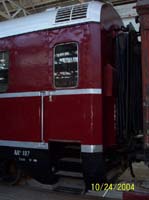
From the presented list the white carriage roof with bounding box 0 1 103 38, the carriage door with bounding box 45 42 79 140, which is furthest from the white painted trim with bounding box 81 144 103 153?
the white carriage roof with bounding box 0 1 103 38

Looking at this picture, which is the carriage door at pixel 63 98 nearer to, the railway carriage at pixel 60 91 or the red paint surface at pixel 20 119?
the railway carriage at pixel 60 91

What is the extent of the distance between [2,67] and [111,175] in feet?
8.52

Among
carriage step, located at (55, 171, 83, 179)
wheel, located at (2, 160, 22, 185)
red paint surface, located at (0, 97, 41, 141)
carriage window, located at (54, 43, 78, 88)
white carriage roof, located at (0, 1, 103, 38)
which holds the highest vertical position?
white carriage roof, located at (0, 1, 103, 38)

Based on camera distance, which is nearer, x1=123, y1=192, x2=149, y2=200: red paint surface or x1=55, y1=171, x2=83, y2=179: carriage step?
x1=123, y1=192, x2=149, y2=200: red paint surface

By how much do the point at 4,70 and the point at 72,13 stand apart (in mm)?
1607

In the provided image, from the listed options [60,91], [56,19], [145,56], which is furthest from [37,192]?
[145,56]

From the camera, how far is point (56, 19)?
19.7 feet

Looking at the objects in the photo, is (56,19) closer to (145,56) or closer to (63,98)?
(63,98)

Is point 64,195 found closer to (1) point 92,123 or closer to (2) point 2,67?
(1) point 92,123

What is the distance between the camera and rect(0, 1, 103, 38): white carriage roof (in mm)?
5676

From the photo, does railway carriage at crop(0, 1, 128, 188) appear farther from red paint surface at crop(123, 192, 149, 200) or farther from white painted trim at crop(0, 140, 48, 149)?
red paint surface at crop(123, 192, 149, 200)

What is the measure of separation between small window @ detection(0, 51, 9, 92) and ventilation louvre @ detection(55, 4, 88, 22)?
121 cm

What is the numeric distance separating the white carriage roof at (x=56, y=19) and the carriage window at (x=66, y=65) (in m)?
0.37

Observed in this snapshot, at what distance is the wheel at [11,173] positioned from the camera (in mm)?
7004
